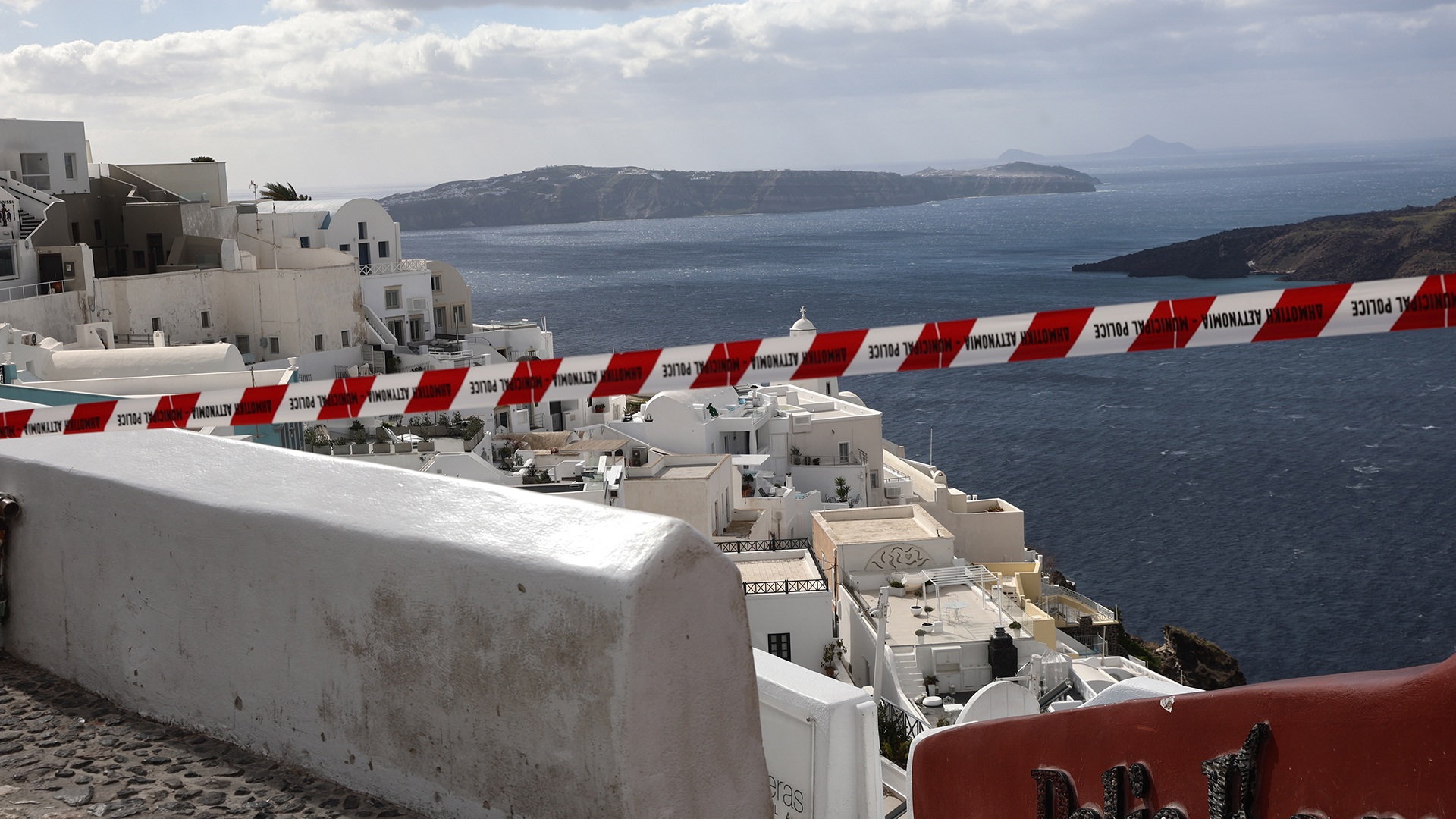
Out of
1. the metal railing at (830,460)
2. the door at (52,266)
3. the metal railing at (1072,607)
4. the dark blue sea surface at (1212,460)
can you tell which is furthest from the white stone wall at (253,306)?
the dark blue sea surface at (1212,460)

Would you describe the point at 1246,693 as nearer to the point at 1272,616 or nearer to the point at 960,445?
the point at 1272,616

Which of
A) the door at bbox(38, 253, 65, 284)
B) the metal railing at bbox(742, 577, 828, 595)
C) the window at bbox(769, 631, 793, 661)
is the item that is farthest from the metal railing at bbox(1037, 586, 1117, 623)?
the door at bbox(38, 253, 65, 284)

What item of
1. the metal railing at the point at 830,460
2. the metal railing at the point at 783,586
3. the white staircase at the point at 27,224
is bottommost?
the metal railing at the point at 830,460

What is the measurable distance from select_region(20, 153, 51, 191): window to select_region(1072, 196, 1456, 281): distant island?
10815cm

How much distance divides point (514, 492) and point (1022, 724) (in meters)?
3.34

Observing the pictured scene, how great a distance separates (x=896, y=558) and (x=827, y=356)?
72.9ft

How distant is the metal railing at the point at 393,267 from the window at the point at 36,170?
8.90 m

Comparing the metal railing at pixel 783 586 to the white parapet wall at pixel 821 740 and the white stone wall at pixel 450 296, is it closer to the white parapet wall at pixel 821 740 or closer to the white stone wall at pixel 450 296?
the white parapet wall at pixel 821 740

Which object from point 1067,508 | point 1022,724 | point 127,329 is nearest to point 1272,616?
point 1067,508

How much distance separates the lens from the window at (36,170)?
36625 millimetres

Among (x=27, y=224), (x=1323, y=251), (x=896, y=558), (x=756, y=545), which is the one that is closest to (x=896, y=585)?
(x=896, y=558)

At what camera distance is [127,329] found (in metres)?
32.0

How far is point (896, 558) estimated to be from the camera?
89.0 feet

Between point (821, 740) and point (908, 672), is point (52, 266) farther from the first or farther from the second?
point (821, 740)
